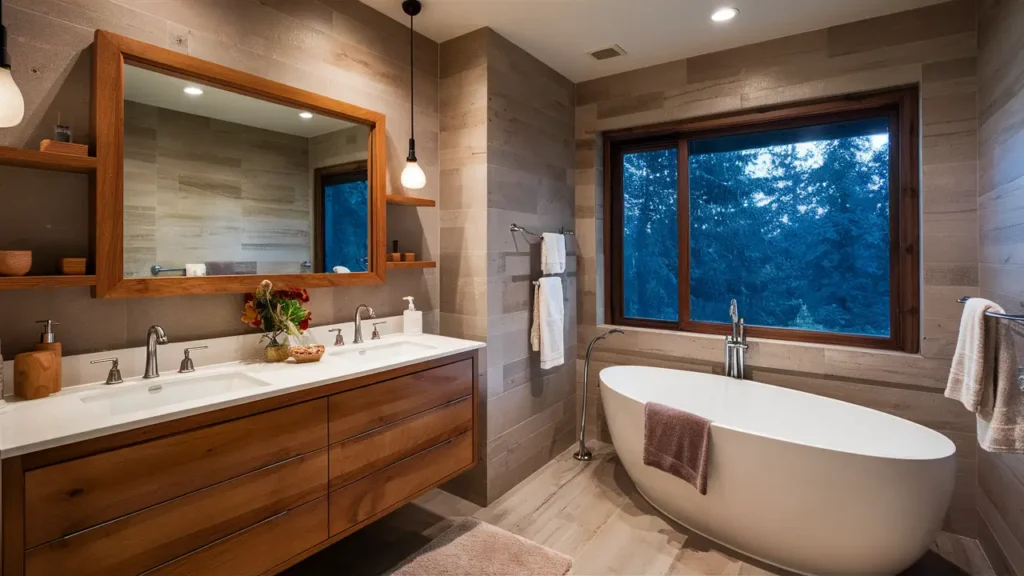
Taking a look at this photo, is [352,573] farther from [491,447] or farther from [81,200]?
[81,200]

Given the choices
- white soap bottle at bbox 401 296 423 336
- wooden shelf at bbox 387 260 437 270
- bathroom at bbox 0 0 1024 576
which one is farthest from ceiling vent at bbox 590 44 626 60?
white soap bottle at bbox 401 296 423 336

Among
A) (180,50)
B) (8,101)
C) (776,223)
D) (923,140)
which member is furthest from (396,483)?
(923,140)

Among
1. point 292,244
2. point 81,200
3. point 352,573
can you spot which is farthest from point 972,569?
point 81,200

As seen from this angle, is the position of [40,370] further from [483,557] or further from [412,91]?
[412,91]

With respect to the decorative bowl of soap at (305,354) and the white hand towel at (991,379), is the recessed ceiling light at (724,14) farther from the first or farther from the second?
the decorative bowl of soap at (305,354)

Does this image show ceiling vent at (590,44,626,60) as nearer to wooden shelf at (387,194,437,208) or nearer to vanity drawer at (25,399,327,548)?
wooden shelf at (387,194,437,208)

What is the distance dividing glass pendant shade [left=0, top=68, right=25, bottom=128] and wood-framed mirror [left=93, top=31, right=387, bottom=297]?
0.85 ft

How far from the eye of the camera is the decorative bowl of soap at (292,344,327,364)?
1953 millimetres

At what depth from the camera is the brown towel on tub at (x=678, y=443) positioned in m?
2.14

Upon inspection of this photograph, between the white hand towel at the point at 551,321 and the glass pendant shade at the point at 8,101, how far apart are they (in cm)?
227

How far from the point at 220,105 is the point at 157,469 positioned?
1.34 m

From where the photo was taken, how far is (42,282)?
142cm

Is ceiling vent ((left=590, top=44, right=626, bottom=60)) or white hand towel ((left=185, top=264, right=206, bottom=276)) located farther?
ceiling vent ((left=590, top=44, right=626, bottom=60))

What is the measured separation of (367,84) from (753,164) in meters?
2.35
